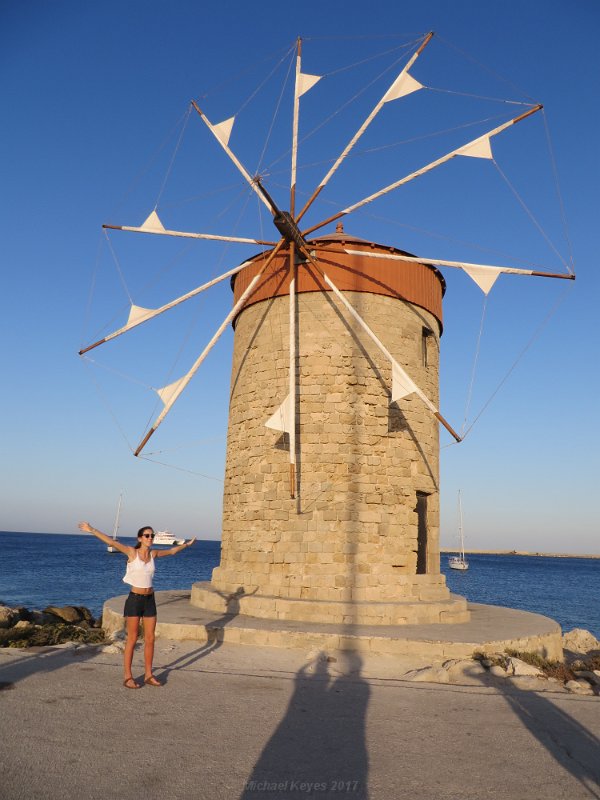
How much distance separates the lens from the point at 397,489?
1197 cm

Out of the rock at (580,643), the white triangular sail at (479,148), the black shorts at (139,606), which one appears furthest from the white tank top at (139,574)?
the rock at (580,643)

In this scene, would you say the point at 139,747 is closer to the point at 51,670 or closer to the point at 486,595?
the point at 51,670

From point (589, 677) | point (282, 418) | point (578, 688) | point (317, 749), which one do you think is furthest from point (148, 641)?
point (589, 677)

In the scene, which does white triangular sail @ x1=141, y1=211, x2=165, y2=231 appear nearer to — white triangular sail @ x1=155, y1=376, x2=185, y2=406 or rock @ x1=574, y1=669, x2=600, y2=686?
white triangular sail @ x1=155, y1=376, x2=185, y2=406

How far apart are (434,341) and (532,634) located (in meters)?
6.94

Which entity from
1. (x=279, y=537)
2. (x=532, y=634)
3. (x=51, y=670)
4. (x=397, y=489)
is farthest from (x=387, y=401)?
(x=51, y=670)

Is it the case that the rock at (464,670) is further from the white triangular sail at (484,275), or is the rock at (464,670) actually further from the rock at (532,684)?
the white triangular sail at (484,275)

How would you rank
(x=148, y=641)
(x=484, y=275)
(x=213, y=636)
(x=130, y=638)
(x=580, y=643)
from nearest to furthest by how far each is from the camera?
(x=130, y=638), (x=148, y=641), (x=213, y=636), (x=484, y=275), (x=580, y=643)

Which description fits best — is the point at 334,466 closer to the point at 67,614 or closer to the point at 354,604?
the point at 354,604

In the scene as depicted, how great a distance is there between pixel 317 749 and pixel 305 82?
40.7ft

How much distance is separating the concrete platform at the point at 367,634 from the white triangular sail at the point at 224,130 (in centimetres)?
982

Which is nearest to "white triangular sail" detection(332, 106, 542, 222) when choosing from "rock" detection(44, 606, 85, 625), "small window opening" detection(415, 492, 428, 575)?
"small window opening" detection(415, 492, 428, 575)

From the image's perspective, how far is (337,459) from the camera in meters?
11.8

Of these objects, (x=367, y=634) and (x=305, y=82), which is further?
(x=305, y=82)
